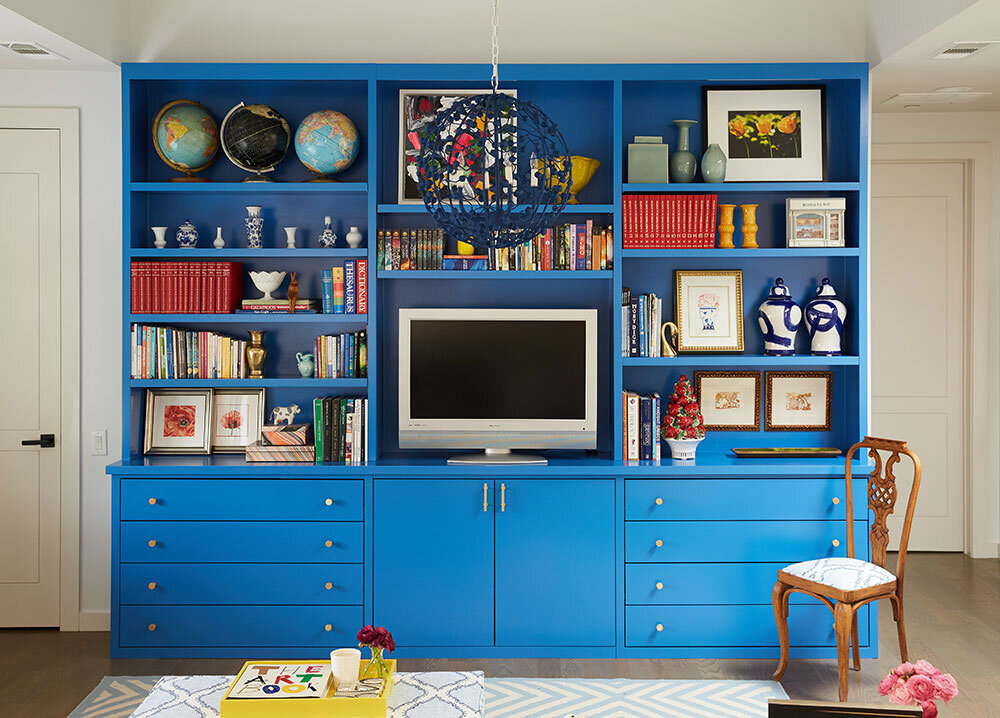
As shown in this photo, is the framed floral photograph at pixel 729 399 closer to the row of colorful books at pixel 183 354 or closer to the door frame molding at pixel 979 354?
the door frame molding at pixel 979 354

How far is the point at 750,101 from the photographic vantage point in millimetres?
3846

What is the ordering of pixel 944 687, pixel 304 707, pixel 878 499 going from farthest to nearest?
pixel 878 499 → pixel 304 707 → pixel 944 687

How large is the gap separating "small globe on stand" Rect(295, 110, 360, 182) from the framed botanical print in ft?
0.74

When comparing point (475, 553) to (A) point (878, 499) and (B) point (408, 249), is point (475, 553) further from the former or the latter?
(A) point (878, 499)

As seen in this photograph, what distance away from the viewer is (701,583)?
3.57 metres

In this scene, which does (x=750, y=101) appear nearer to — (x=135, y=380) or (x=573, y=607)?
(x=573, y=607)

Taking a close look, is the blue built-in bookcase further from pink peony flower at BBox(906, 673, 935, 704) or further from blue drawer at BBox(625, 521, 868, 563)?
pink peony flower at BBox(906, 673, 935, 704)

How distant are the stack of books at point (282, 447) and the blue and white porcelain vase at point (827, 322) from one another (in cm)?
231

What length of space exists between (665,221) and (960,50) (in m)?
1.40

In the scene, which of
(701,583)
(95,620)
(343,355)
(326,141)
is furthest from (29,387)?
(701,583)

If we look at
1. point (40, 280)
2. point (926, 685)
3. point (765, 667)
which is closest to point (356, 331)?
point (40, 280)

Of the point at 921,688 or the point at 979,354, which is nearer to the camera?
the point at 921,688

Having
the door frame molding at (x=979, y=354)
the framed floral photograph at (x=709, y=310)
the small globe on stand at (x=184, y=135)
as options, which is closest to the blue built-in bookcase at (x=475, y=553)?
the framed floral photograph at (x=709, y=310)

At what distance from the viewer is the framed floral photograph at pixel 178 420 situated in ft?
12.6
